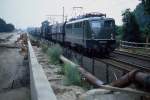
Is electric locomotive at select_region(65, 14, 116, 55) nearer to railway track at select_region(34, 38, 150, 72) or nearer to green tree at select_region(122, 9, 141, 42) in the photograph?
railway track at select_region(34, 38, 150, 72)

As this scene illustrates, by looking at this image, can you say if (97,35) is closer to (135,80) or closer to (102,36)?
(102,36)

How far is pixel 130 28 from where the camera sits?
43031 millimetres

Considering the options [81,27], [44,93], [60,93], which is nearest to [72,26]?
[81,27]

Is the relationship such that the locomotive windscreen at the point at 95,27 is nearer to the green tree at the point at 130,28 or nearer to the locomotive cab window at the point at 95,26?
the locomotive cab window at the point at 95,26

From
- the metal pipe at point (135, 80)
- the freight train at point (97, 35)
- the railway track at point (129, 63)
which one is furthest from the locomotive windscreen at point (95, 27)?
the metal pipe at point (135, 80)

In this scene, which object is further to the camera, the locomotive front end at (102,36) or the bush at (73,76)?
the locomotive front end at (102,36)

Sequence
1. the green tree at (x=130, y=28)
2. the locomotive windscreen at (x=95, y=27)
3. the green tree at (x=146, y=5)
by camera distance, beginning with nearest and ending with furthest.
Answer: the green tree at (x=146, y=5), the locomotive windscreen at (x=95, y=27), the green tree at (x=130, y=28)

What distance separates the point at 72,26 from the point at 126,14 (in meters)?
11.9

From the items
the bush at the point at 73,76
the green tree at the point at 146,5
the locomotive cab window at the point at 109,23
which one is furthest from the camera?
the locomotive cab window at the point at 109,23

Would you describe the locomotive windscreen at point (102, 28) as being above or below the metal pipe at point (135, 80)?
above

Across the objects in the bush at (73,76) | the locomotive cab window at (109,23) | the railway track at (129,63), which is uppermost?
the locomotive cab window at (109,23)

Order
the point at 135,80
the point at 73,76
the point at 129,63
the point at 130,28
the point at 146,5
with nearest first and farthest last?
the point at 135,80, the point at 73,76, the point at 129,63, the point at 146,5, the point at 130,28

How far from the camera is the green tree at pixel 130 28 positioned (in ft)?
142

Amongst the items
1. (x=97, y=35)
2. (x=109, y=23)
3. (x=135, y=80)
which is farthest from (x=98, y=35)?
(x=135, y=80)
